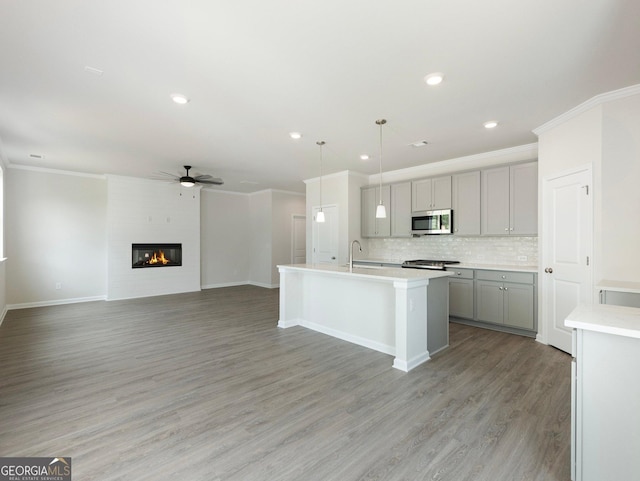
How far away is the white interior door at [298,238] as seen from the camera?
9.34m

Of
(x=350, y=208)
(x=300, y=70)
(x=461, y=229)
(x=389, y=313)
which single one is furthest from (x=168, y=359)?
(x=461, y=229)

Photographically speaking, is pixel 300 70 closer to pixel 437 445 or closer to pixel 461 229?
pixel 437 445

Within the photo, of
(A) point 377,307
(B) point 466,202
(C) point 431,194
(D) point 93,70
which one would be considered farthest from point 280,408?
(C) point 431,194

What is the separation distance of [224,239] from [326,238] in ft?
11.9

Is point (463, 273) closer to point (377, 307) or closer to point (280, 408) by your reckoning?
point (377, 307)

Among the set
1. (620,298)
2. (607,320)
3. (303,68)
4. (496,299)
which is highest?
(303,68)

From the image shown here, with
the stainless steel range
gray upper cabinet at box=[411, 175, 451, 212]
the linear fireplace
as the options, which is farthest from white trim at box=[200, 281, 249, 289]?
gray upper cabinet at box=[411, 175, 451, 212]

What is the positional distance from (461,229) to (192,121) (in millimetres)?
4438

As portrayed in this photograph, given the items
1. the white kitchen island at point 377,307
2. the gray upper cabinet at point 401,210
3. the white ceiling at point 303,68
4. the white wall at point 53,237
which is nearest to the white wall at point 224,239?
the white wall at point 53,237

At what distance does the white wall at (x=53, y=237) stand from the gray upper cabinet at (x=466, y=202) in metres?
7.46

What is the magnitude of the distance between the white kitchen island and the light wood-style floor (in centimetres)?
19

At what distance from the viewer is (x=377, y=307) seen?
3.86 metres

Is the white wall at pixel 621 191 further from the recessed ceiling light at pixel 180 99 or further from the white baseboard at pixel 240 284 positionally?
the white baseboard at pixel 240 284

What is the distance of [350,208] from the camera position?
656 centimetres
